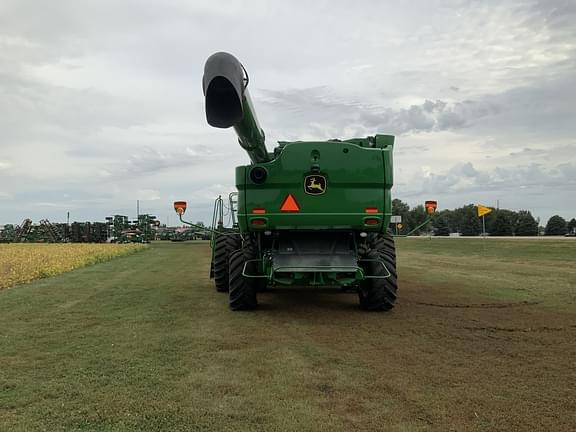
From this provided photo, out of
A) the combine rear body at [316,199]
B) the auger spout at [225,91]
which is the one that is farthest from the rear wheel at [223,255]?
the auger spout at [225,91]

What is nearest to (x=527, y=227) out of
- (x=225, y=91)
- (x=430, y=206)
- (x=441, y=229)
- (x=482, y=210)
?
(x=441, y=229)

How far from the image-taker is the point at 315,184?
27.0 feet

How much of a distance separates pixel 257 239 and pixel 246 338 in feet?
8.97

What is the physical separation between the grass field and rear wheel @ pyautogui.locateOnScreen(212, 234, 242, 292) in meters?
1.21

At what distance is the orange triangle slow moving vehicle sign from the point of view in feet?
27.0

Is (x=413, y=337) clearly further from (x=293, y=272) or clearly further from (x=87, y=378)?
(x=87, y=378)

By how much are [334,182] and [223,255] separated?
3.89 metres

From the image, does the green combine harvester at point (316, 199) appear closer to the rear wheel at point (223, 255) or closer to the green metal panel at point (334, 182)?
the green metal panel at point (334, 182)

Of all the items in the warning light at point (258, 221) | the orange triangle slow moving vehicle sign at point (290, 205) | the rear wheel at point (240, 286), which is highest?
the orange triangle slow moving vehicle sign at point (290, 205)

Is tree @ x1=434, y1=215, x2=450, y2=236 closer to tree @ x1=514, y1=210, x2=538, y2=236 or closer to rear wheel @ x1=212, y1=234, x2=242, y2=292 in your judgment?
tree @ x1=514, y1=210, x2=538, y2=236

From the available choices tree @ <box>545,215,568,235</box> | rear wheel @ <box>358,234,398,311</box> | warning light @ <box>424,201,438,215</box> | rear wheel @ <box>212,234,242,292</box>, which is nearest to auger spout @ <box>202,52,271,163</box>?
rear wheel @ <box>358,234,398,311</box>

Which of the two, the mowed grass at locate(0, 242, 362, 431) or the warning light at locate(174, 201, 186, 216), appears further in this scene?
the warning light at locate(174, 201, 186, 216)

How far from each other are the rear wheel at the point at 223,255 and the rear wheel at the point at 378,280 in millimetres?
3227

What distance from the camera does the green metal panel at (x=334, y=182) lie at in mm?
8203
